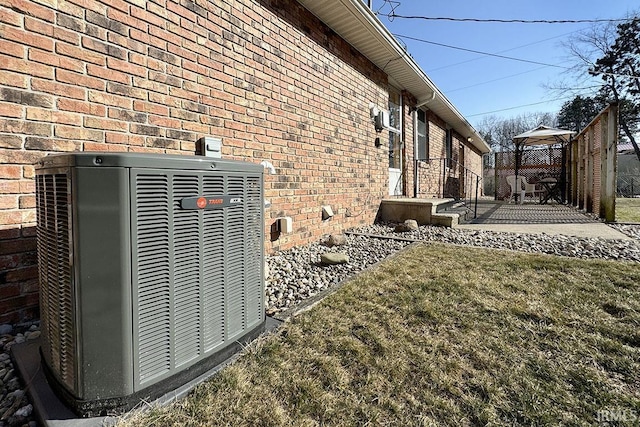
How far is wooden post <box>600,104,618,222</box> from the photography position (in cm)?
532

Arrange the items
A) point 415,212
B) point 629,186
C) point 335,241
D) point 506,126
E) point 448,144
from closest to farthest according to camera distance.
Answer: point 335,241 → point 415,212 → point 448,144 → point 629,186 → point 506,126

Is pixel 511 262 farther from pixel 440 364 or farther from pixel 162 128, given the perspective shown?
pixel 162 128

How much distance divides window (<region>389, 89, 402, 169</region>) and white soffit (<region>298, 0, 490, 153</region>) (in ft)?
1.17

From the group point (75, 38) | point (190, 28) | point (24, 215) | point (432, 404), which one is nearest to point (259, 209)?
point (432, 404)

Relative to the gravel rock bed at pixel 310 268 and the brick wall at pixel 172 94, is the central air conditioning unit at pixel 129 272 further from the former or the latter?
the gravel rock bed at pixel 310 268

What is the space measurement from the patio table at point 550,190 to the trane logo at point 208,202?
40.8 feet

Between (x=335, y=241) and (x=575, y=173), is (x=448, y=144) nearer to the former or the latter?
(x=575, y=173)

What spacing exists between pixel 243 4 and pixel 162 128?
168 centimetres

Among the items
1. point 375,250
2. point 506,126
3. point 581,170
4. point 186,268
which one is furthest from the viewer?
point 506,126

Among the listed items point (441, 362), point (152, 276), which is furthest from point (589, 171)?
point (152, 276)

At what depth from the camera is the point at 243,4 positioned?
3.03 meters

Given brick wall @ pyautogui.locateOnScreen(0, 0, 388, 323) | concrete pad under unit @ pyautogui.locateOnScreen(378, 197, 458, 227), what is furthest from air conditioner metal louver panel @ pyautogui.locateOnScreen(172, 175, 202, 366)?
concrete pad under unit @ pyautogui.locateOnScreen(378, 197, 458, 227)

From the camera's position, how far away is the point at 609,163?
545 cm

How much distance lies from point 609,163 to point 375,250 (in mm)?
5081
